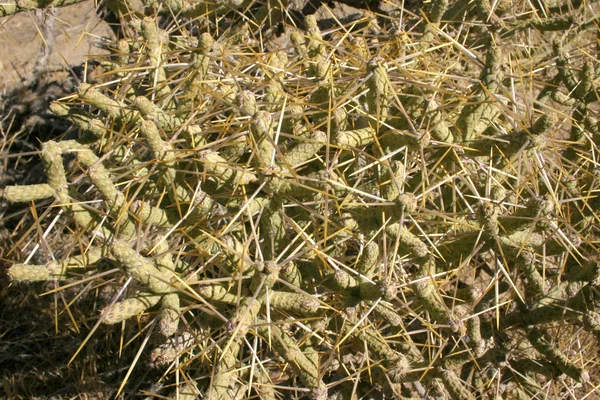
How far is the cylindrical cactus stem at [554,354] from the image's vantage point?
5.91 ft

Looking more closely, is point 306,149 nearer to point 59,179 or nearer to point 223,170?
point 223,170

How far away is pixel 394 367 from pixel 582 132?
1.02 meters

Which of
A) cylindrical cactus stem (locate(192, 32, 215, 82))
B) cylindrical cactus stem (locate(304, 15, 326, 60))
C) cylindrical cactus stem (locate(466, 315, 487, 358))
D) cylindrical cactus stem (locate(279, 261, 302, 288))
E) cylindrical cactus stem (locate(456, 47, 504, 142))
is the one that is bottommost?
cylindrical cactus stem (locate(466, 315, 487, 358))

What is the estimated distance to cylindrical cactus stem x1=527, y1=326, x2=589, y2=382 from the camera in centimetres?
180

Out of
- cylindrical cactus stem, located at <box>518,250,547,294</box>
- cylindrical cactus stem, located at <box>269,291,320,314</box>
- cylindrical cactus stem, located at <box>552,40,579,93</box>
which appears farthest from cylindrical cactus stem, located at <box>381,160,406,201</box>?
cylindrical cactus stem, located at <box>552,40,579,93</box>

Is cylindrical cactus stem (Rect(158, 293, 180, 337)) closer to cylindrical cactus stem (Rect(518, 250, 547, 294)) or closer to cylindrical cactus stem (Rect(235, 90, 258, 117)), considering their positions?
cylindrical cactus stem (Rect(235, 90, 258, 117))

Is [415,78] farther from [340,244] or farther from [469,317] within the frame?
[469,317]

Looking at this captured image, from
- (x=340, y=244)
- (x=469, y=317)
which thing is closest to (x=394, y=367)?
(x=469, y=317)

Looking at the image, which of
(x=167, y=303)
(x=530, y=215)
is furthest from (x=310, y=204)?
(x=530, y=215)

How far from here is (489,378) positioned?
1995 millimetres

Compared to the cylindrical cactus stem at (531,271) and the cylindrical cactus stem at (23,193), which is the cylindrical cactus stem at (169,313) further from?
the cylindrical cactus stem at (531,271)

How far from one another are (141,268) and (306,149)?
49 centimetres

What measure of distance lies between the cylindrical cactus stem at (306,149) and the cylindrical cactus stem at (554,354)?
104 cm

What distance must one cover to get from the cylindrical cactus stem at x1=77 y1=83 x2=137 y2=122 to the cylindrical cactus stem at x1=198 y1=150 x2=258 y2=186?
328 mm
